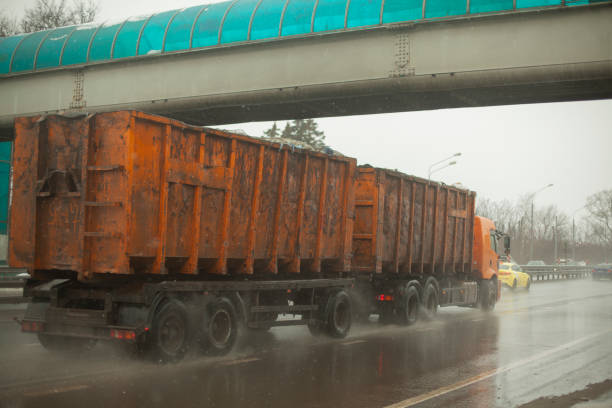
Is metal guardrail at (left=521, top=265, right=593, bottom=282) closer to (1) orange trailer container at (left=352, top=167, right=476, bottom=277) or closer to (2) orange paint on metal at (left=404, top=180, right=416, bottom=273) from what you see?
(1) orange trailer container at (left=352, top=167, right=476, bottom=277)

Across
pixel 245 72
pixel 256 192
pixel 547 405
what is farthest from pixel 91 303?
pixel 245 72

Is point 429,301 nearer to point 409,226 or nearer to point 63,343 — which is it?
point 409,226

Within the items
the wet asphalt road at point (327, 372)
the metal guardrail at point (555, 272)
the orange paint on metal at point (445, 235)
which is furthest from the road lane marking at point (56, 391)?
the metal guardrail at point (555, 272)

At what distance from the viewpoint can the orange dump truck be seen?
8.48 m

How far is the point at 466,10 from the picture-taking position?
17.3 metres

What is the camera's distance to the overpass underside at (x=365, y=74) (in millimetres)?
16672

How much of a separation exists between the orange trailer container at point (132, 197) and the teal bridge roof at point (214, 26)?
367 inches

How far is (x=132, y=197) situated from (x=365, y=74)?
36.6ft

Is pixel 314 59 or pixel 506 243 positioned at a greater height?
pixel 314 59

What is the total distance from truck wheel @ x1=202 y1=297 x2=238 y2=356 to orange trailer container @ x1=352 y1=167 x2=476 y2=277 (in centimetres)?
452

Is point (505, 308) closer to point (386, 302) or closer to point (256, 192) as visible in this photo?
point (386, 302)

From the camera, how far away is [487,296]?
65.7ft

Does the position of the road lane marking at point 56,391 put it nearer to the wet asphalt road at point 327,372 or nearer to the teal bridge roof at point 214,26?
the wet asphalt road at point 327,372

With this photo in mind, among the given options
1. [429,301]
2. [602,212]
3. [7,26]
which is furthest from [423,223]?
[602,212]
